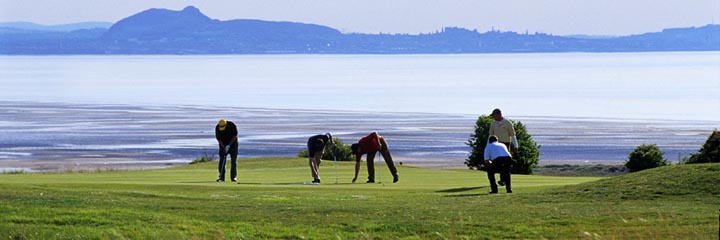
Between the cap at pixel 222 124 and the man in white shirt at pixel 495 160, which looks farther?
the cap at pixel 222 124

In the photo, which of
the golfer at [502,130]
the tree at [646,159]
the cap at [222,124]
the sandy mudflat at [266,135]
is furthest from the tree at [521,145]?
the golfer at [502,130]

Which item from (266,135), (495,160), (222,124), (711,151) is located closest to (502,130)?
(495,160)

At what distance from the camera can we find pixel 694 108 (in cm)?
11344

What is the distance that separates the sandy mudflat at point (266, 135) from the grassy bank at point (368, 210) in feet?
96.7

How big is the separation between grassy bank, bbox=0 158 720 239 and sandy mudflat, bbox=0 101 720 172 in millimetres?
29472

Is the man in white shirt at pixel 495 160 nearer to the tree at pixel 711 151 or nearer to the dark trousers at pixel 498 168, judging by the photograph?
the dark trousers at pixel 498 168

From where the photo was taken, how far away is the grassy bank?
1803 centimetres

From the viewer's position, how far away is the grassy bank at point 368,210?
1803cm

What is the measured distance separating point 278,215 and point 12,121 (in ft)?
253

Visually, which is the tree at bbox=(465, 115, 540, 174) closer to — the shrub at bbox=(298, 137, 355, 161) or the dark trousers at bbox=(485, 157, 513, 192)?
the shrub at bbox=(298, 137, 355, 161)

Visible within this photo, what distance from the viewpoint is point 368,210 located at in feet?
68.6

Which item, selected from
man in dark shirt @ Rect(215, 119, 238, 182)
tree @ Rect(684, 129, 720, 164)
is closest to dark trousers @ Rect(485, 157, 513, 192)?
man in dark shirt @ Rect(215, 119, 238, 182)

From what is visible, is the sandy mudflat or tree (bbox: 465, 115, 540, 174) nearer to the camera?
tree (bbox: 465, 115, 540, 174)

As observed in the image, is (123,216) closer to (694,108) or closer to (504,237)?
(504,237)
